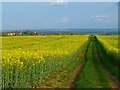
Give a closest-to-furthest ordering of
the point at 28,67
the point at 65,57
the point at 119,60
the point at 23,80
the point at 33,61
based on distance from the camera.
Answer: the point at 23,80, the point at 28,67, the point at 33,61, the point at 65,57, the point at 119,60

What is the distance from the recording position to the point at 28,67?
1578 centimetres

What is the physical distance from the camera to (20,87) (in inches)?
563

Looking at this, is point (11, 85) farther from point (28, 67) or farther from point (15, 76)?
point (28, 67)

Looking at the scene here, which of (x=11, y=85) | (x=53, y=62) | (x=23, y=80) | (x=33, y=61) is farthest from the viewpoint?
(x=53, y=62)

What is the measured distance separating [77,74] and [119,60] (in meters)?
6.26

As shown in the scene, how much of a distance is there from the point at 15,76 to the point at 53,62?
27.1 feet

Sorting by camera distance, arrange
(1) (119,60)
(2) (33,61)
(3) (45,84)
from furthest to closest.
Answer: (1) (119,60), (3) (45,84), (2) (33,61)

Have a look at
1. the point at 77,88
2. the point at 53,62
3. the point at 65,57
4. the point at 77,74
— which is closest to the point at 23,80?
the point at 77,88

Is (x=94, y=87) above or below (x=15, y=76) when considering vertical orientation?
below

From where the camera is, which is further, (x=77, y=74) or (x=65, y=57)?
(x=65, y=57)

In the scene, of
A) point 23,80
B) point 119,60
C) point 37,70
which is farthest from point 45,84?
point 119,60

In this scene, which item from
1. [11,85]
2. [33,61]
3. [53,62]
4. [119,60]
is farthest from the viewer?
[119,60]

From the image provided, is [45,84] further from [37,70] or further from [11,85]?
[11,85]

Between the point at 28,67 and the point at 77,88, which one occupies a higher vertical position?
the point at 28,67
